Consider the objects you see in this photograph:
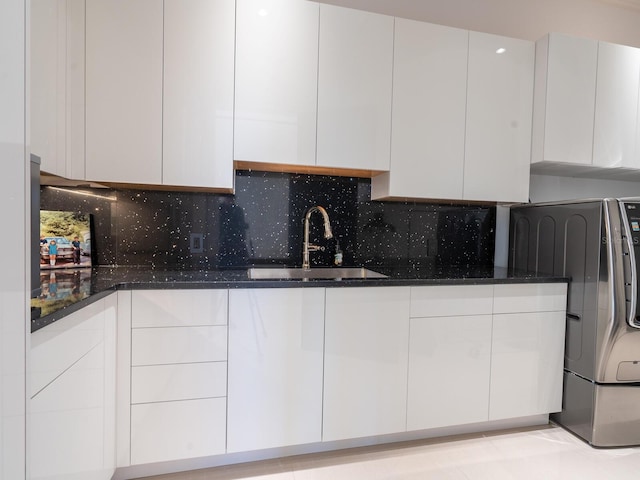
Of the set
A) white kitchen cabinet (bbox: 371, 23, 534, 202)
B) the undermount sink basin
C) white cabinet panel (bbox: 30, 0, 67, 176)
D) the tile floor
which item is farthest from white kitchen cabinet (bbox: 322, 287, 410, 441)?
white cabinet panel (bbox: 30, 0, 67, 176)

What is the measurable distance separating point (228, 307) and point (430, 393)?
1116 mm

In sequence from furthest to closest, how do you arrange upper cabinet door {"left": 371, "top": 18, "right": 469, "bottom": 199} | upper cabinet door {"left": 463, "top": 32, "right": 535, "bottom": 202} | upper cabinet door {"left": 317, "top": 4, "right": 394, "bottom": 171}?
upper cabinet door {"left": 463, "top": 32, "right": 535, "bottom": 202} → upper cabinet door {"left": 371, "top": 18, "right": 469, "bottom": 199} → upper cabinet door {"left": 317, "top": 4, "right": 394, "bottom": 171}

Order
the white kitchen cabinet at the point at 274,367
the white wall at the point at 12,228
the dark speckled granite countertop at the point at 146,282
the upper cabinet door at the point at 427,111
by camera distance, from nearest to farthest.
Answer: the white wall at the point at 12,228
the dark speckled granite countertop at the point at 146,282
the white kitchen cabinet at the point at 274,367
the upper cabinet door at the point at 427,111

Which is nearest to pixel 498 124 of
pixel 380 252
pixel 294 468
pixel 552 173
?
pixel 552 173

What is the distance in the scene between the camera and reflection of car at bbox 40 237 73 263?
5.51 ft

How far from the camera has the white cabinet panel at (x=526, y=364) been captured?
6.15 ft

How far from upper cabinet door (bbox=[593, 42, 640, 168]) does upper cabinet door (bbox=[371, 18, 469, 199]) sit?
0.91 metres

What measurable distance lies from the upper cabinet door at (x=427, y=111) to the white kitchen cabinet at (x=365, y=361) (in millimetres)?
660

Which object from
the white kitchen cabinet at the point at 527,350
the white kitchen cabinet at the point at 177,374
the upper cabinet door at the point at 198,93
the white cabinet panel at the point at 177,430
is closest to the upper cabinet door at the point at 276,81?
the upper cabinet door at the point at 198,93

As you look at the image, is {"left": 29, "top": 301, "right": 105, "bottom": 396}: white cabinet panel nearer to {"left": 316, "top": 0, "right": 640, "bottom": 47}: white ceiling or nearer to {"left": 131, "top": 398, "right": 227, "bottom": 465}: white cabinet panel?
{"left": 131, "top": 398, "right": 227, "bottom": 465}: white cabinet panel

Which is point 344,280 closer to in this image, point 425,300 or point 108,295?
point 425,300

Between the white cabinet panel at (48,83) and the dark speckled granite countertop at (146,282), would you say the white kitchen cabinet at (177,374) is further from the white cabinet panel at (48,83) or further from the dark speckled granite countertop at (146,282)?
the white cabinet panel at (48,83)

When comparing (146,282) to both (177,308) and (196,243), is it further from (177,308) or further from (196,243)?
(196,243)

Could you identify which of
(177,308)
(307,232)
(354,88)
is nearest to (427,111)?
(354,88)
